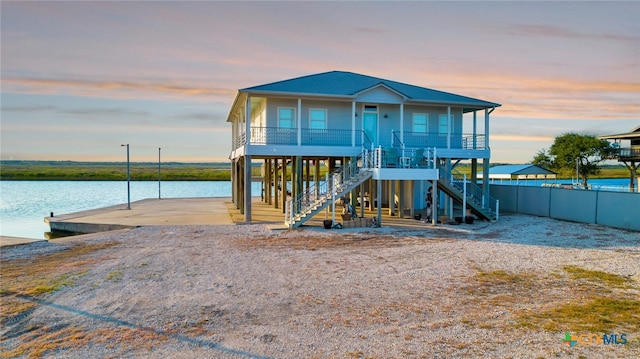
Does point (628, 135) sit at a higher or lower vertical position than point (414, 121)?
higher

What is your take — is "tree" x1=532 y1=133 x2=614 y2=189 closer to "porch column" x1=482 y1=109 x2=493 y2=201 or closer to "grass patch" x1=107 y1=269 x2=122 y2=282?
"porch column" x1=482 y1=109 x2=493 y2=201

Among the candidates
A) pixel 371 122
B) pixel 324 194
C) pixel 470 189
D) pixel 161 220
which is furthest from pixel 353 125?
pixel 161 220

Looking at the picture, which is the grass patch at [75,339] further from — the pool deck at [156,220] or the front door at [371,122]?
the front door at [371,122]

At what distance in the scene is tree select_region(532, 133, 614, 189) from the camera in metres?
57.5

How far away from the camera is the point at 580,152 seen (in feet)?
193

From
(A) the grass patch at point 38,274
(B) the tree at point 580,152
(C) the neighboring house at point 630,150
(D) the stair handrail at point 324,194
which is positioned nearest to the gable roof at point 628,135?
(C) the neighboring house at point 630,150

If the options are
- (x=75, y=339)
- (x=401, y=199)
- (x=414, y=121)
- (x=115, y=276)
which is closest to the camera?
(x=75, y=339)

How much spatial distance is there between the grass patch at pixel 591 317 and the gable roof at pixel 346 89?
49.4 feet

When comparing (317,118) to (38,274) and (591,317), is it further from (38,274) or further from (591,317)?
(591,317)

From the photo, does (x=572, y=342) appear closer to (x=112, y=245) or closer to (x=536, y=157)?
(x=112, y=245)

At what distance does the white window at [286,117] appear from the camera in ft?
72.5

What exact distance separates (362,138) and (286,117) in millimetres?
4034

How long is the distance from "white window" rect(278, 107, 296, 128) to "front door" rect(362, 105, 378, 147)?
388 cm

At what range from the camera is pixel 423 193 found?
27000 mm
